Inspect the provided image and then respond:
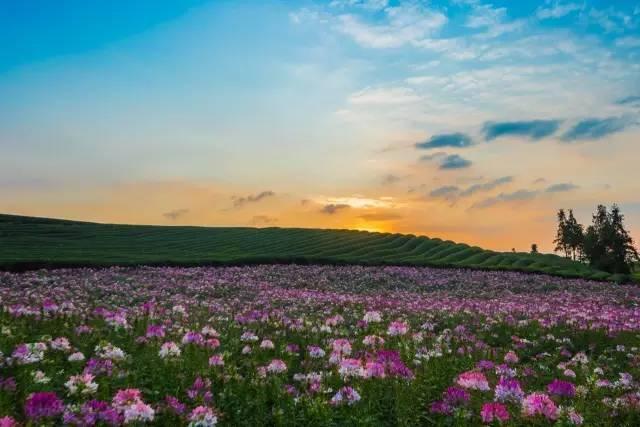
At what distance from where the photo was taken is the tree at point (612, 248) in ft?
242

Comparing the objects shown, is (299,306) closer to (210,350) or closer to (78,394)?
Result: (210,350)

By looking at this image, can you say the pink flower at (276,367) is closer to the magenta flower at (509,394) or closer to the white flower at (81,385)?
the white flower at (81,385)

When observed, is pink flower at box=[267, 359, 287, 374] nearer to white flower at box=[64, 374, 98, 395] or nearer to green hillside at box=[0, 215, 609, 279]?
white flower at box=[64, 374, 98, 395]

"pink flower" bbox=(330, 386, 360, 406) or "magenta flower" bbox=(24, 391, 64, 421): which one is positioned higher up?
"magenta flower" bbox=(24, 391, 64, 421)

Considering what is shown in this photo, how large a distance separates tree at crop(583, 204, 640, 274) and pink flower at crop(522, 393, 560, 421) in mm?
78684

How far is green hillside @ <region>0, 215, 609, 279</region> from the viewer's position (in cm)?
4147

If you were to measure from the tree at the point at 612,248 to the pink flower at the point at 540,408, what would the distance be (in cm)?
7868

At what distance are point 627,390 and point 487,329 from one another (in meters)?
6.44

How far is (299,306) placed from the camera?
1609cm

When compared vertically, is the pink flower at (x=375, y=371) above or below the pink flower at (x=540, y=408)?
above

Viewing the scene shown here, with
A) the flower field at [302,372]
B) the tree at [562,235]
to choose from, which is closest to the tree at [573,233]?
the tree at [562,235]

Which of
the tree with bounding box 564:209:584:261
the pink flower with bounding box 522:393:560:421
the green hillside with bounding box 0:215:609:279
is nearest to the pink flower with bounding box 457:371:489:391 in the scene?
the pink flower with bounding box 522:393:560:421

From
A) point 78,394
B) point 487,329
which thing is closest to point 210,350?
point 78,394

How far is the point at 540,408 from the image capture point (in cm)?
454
